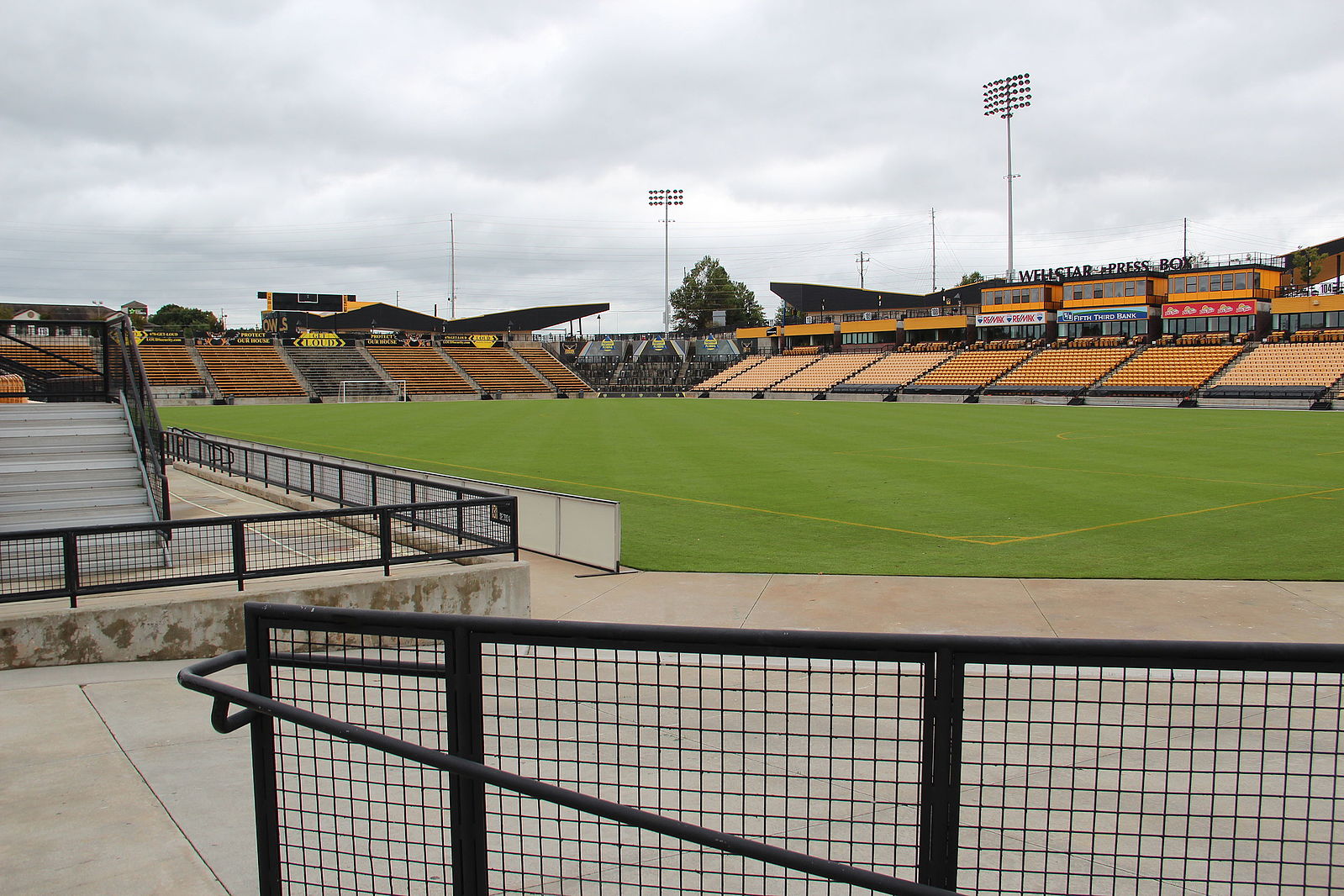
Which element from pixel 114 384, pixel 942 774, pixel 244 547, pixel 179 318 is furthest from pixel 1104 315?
pixel 179 318

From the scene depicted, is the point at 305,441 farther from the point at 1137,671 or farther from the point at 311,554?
the point at 1137,671

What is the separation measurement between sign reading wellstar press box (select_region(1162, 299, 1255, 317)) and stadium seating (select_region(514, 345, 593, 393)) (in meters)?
48.0

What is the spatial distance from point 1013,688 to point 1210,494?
1519 centimetres

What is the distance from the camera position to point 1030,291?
8169 centimetres

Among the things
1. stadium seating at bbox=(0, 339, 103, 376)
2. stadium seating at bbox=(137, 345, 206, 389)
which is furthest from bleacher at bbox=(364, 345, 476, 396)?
stadium seating at bbox=(0, 339, 103, 376)

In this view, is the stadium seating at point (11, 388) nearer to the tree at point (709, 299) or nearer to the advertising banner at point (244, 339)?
the advertising banner at point (244, 339)

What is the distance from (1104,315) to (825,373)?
2253cm

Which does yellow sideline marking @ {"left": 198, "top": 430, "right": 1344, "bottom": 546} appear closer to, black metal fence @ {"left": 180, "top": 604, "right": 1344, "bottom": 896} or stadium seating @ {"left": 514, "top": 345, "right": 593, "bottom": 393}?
black metal fence @ {"left": 180, "top": 604, "right": 1344, "bottom": 896}

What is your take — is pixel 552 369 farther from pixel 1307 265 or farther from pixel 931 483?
pixel 931 483

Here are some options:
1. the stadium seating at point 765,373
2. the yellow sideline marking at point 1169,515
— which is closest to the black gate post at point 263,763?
the yellow sideline marking at point 1169,515

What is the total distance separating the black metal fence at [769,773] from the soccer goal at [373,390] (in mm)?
75002

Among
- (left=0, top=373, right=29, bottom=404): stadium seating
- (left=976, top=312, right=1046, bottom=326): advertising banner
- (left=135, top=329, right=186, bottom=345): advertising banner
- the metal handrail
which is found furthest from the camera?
(left=135, top=329, right=186, bottom=345): advertising banner

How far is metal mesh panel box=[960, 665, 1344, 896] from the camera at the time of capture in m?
3.93

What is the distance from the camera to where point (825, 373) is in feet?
276
